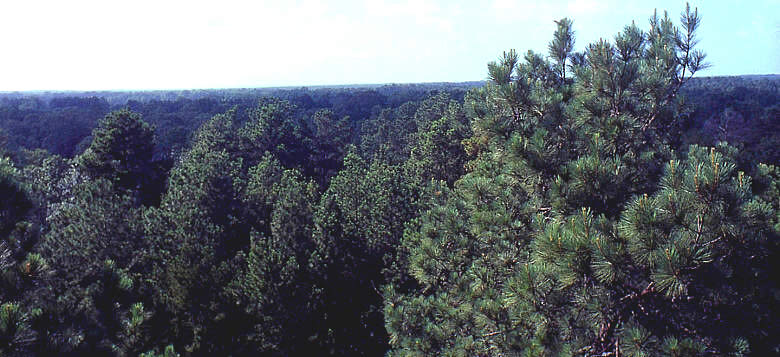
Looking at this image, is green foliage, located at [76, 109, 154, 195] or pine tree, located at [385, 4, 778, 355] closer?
pine tree, located at [385, 4, 778, 355]

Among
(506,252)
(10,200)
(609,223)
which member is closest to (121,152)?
(10,200)

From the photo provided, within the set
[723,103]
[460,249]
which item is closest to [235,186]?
[460,249]

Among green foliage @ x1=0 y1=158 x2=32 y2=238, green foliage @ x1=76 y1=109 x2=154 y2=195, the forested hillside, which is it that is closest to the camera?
the forested hillside

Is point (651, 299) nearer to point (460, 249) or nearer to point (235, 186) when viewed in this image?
point (460, 249)

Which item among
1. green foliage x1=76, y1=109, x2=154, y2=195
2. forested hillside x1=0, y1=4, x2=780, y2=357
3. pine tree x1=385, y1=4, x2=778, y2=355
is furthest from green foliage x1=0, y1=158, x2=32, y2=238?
green foliage x1=76, y1=109, x2=154, y2=195

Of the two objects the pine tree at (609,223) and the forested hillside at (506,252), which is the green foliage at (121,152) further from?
the pine tree at (609,223)

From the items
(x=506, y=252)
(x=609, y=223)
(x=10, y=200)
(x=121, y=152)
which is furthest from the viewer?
(x=121, y=152)

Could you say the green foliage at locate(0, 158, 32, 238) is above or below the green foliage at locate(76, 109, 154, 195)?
above

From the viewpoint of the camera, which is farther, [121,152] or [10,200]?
[121,152]

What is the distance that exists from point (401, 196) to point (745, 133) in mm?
44559

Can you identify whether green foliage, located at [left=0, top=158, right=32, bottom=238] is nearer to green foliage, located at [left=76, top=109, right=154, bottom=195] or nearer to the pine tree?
the pine tree

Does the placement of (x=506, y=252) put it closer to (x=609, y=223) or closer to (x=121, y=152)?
(x=609, y=223)

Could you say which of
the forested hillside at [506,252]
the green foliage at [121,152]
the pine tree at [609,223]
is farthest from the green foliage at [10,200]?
the green foliage at [121,152]

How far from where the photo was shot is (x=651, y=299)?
6.62 metres
